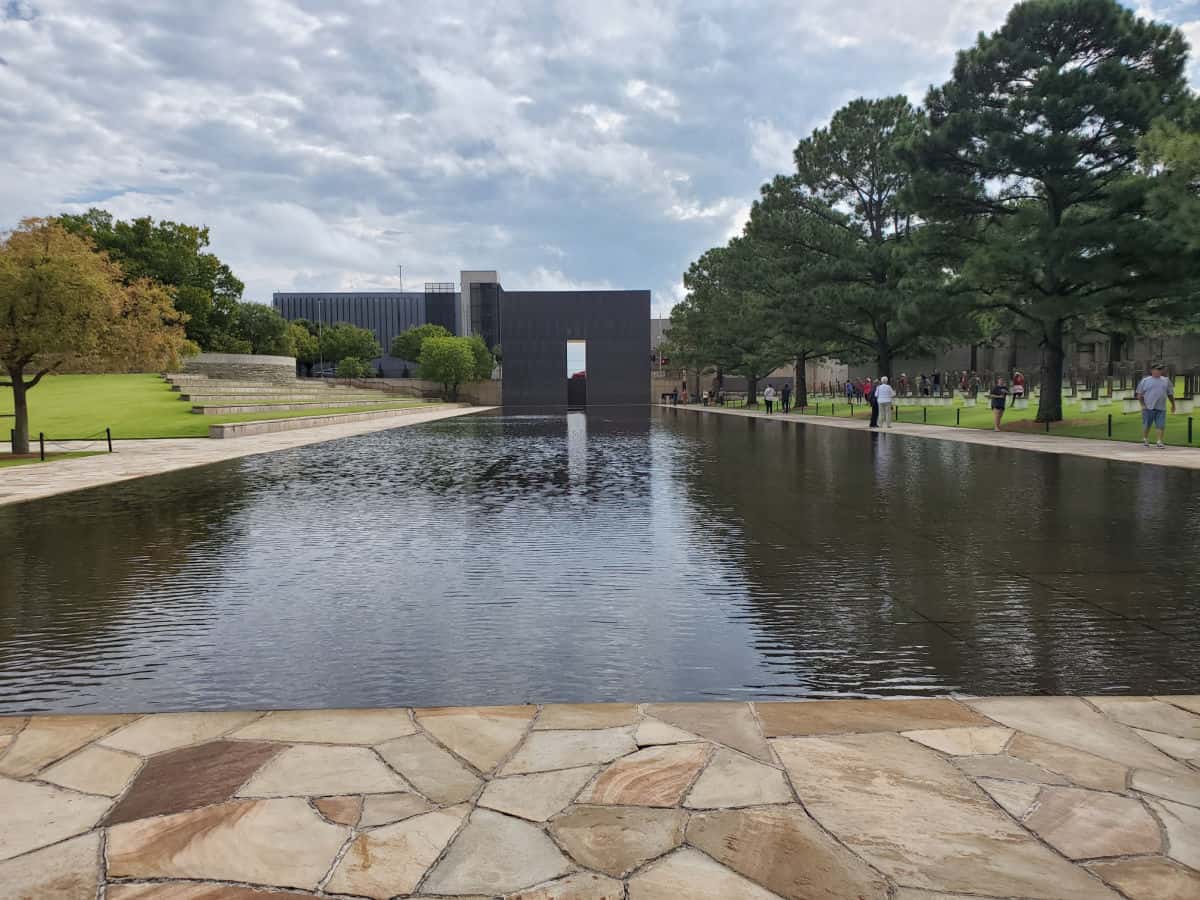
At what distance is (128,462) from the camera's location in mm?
18031

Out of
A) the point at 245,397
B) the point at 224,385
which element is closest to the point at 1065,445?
the point at 245,397

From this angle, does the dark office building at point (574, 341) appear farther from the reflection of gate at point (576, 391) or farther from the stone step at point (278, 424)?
the stone step at point (278, 424)

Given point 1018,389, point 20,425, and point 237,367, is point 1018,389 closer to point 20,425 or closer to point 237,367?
point 20,425

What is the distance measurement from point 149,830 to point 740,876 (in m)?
2.01

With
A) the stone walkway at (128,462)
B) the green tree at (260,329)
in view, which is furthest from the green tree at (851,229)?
the green tree at (260,329)

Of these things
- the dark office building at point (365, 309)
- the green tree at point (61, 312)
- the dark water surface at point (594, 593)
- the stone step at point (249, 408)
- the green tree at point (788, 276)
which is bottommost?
the dark water surface at point (594, 593)

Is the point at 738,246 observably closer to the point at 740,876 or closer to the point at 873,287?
the point at 873,287

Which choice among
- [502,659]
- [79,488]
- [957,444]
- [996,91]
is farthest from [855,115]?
[502,659]

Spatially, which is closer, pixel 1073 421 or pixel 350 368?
pixel 1073 421

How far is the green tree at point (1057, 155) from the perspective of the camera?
2180 centimetres

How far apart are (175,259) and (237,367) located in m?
12.3

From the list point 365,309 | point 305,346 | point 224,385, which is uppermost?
point 365,309

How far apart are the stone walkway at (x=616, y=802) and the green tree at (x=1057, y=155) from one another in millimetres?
22480

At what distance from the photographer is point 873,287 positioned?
33.2m
